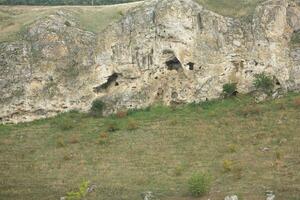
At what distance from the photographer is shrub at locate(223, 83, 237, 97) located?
117 ft

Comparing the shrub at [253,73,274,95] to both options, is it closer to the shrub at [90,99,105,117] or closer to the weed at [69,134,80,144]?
the shrub at [90,99,105,117]

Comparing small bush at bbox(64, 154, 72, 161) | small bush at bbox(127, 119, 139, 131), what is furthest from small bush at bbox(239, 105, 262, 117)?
small bush at bbox(64, 154, 72, 161)

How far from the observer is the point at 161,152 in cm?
2862

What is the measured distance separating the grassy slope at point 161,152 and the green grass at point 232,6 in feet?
21.0

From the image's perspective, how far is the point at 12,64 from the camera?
36750mm

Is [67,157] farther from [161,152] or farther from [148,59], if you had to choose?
[148,59]

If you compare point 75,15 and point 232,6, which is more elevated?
point 232,6

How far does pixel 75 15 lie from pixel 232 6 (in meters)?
11.2

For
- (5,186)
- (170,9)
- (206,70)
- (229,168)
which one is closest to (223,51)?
(206,70)

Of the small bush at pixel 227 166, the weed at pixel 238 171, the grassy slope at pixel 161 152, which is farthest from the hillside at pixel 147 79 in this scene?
the weed at pixel 238 171

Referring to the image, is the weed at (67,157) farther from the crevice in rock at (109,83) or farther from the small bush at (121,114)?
the crevice in rock at (109,83)

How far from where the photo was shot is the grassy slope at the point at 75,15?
38656 mm

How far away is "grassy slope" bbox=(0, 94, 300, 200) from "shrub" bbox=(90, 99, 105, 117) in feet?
2.16

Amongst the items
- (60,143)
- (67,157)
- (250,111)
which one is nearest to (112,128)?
(60,143)
